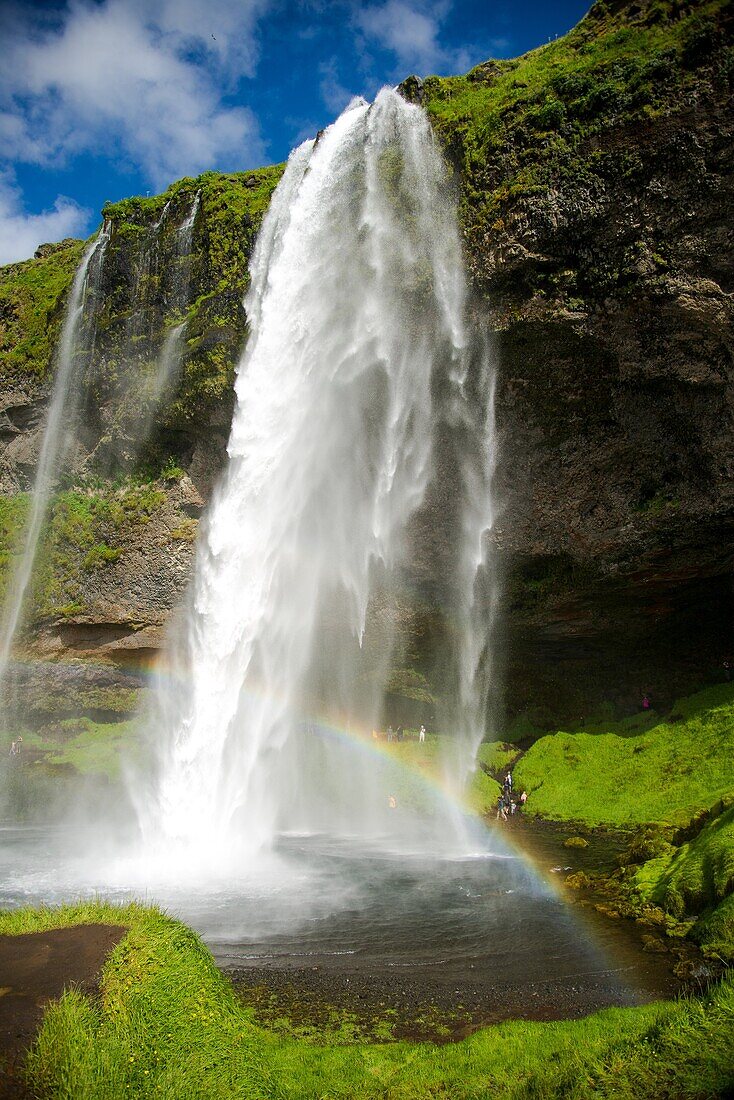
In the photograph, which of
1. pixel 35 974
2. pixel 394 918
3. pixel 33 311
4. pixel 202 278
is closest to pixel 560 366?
pixel 202 278

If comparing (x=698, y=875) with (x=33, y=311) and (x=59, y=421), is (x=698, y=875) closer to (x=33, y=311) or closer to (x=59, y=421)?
(x=59, y=421)

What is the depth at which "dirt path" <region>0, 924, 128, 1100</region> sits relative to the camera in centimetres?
561

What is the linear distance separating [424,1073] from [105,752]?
26.0 metres

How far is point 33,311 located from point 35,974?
39.3m

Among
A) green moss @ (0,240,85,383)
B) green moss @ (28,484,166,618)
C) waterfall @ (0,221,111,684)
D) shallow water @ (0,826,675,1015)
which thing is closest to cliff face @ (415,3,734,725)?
shallow water @ (0,826,675,1015)

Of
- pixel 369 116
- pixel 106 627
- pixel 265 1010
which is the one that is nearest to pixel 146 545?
pixel 106 627

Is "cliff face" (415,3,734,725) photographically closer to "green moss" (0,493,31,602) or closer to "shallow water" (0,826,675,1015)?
"shallow water" (0,826,675,1015)

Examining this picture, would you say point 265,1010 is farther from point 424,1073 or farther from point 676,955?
point 676,955

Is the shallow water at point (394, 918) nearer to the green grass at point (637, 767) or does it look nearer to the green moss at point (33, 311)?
the green grass at point (637, 767)

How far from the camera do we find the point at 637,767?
957 inches

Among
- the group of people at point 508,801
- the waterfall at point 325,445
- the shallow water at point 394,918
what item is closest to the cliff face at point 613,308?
the waterfall at point 325,445

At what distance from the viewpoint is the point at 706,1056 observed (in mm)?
5895

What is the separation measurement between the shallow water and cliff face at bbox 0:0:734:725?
1255 centimetres

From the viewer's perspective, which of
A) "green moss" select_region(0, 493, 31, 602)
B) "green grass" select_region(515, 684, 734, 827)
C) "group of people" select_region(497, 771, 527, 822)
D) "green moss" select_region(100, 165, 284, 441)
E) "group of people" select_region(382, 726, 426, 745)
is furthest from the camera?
"green moss" select_region(0, 493, 31, 602)
